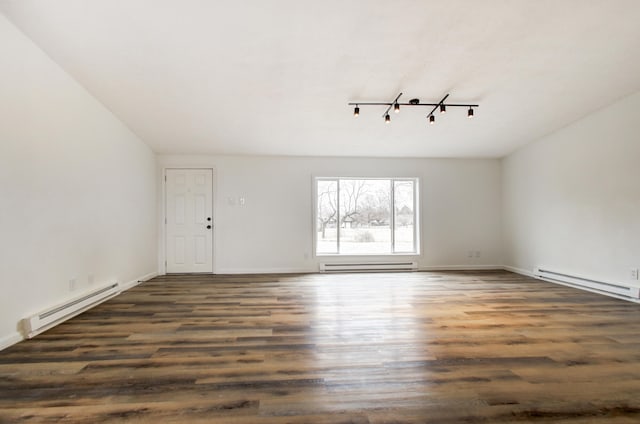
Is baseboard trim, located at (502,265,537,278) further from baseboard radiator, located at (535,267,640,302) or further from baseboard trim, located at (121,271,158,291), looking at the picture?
baseboard trim, located at (121,271,158,291)

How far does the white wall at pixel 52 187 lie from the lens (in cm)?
260

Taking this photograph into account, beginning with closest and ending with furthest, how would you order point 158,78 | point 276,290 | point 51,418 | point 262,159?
point 51,418
point 158,78
point 276,290
point 262,159

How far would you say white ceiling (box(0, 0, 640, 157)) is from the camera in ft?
8.57

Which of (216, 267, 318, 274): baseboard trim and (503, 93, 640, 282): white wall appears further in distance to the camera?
(216, 267, 318, 274): baseboard trim

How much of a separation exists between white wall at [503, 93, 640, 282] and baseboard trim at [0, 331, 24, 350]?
22.2ft

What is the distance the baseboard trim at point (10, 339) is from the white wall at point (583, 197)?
22.2 ft

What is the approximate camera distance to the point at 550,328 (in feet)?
9.64

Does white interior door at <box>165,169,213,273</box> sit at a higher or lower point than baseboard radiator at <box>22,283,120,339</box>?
higher

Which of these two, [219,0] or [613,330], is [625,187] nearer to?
[613,330]

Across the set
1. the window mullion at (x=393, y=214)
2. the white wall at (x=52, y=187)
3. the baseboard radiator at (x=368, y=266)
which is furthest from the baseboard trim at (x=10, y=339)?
the window mullion at (x=393, y=214)

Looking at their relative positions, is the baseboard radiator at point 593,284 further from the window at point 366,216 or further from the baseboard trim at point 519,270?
the window at point 366,216

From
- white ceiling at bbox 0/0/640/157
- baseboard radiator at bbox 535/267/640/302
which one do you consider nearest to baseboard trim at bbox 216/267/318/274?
white ceiling at bbox 0/0/640/157

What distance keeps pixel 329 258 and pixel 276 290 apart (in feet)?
5.93

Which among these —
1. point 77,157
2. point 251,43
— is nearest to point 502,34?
point 251,43
